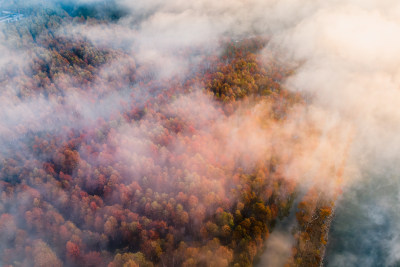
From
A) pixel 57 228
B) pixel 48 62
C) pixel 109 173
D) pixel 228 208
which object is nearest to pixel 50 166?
pixel 109 173

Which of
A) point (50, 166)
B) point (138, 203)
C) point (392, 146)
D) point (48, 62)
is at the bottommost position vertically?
point (392, 146)

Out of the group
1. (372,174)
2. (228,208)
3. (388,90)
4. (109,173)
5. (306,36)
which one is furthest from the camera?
(306,36)

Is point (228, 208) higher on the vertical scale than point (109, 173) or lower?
lower

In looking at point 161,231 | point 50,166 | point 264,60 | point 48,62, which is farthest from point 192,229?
point 48,62

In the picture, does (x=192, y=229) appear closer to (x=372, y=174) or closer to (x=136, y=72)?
(x=372, y=174)

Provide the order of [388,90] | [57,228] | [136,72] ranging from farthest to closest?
[136,72] < [388,90] < [57,228]

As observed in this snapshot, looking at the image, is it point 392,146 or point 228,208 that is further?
point 392,146

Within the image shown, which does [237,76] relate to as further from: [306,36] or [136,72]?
[306,36]
